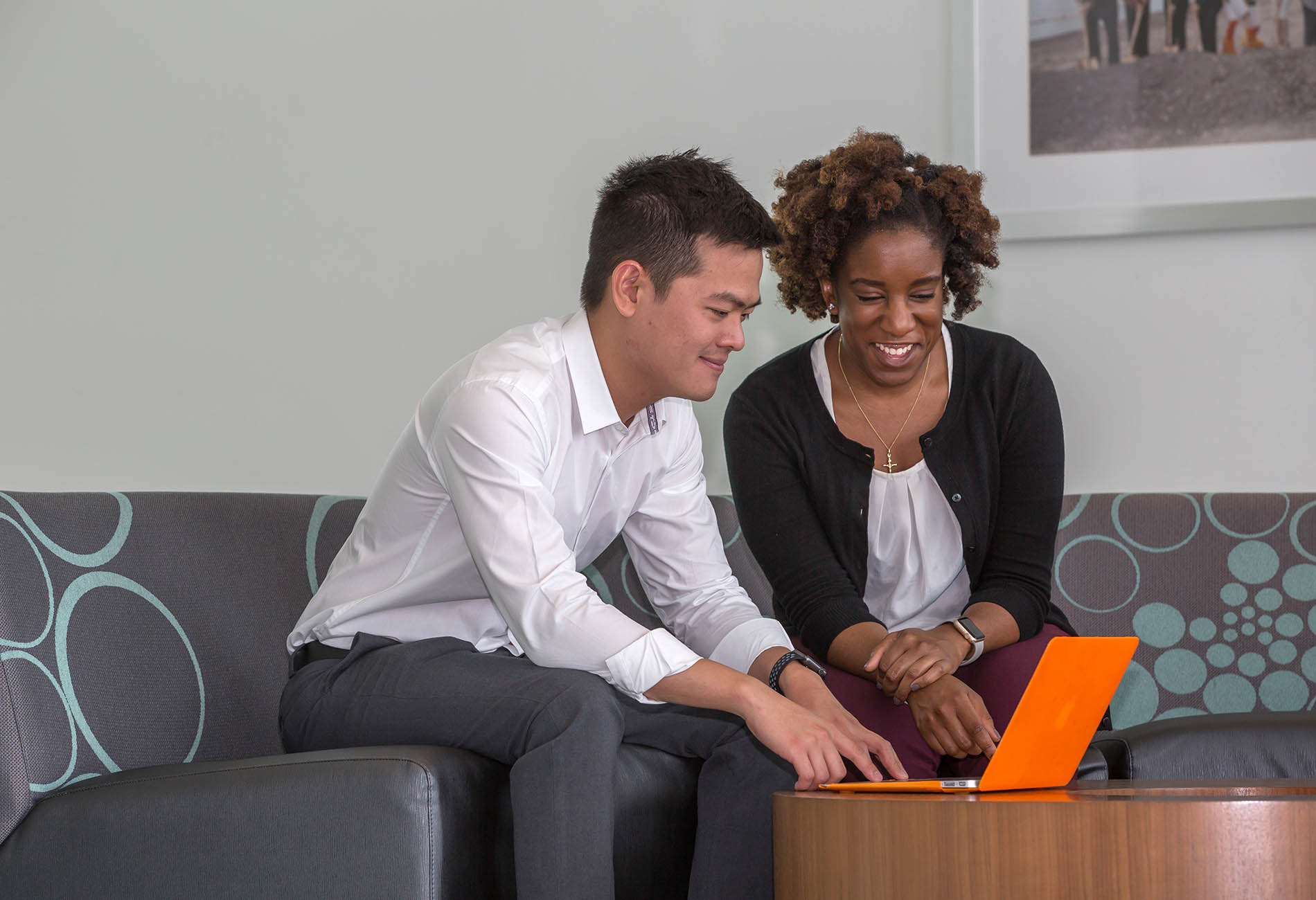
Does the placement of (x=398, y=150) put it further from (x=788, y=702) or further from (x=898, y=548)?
(x=788, y=702)

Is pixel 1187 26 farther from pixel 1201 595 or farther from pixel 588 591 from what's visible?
pixel 588 591

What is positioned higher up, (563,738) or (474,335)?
(474,335)

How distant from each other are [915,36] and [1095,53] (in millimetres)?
322

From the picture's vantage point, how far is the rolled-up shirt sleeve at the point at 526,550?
1292 mm

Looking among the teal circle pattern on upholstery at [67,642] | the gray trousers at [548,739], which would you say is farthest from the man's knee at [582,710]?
the teal circle pattern on upholstery at [67,642]

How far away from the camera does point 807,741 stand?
3.84 ft

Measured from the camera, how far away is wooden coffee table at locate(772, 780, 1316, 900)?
2.78 feet

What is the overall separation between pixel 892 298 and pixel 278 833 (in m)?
1.05

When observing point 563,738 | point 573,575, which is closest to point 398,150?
point 573,575

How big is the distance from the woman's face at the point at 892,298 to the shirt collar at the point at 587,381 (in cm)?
40

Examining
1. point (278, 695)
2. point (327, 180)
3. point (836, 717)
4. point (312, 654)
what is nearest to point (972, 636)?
point (836, 717)

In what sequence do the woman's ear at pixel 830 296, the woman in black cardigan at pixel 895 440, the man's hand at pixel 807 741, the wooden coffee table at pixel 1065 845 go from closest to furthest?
the wooden coffee table at pixel 1065 845, the man's hand at pixel 807 741, the woman in black cardigan at pixel 895 440, the woman's ear at pixel 830 296

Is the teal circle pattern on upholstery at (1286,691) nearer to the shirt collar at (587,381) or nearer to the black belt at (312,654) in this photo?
the shirt collar at (587,381)

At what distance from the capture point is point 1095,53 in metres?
2.19
